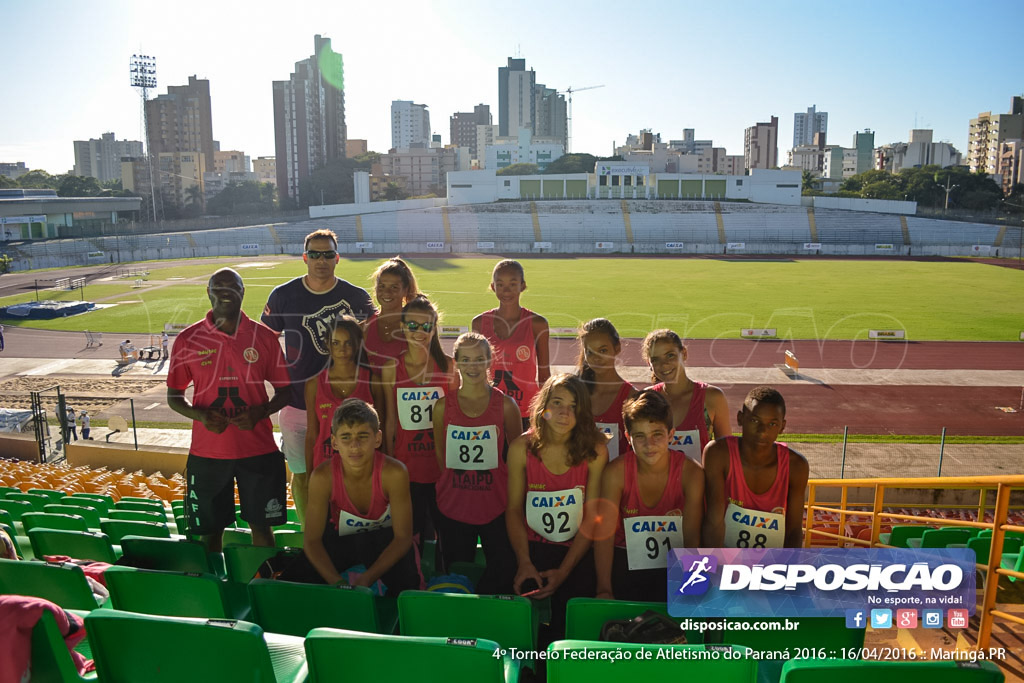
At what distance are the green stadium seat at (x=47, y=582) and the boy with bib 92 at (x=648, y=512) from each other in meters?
2.46

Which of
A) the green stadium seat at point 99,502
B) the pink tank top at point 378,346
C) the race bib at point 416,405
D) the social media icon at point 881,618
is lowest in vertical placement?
the green stadium seat at point 99,502

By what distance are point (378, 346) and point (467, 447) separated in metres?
1.09

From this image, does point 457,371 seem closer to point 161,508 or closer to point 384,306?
point 384,306

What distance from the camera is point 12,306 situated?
3147 centimetres

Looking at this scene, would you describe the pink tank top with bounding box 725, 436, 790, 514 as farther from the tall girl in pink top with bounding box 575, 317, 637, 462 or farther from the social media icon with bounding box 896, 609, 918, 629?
the tall girl in pink top with bounding box 575, 317, 637, 462

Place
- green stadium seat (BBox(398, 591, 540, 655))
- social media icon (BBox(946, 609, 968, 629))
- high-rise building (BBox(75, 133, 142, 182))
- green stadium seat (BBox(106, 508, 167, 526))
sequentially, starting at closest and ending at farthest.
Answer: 1. green stadium seat (BBox(398, 591, 540, 655))
2. social media icon (BBox(946, 609, 968, 629))
3. green stadium seat (BBox(106, 508, 167, 526))
4. high-rise building (BBox(75, 133, 142, 182))

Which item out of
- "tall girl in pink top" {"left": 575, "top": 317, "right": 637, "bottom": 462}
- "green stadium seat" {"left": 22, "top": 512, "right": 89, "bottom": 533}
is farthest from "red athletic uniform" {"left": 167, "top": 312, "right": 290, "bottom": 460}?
"tall girl in pink top" {"left": 575, "top": 317, "right": 637, "bottom": 462}

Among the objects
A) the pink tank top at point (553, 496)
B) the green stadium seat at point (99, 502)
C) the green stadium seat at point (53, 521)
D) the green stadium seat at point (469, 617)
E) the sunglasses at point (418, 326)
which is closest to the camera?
the green stadium seat at point (469, 617)

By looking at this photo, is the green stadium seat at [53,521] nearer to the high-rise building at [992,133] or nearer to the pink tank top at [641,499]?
the pink tank top at [641,499]

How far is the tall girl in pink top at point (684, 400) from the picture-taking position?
4.62 metres

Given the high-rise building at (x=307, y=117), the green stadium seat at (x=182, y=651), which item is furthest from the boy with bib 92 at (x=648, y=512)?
the high-rise building at (x=307, y=117)

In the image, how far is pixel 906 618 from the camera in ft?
10.5

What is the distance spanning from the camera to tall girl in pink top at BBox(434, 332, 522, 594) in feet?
14.3

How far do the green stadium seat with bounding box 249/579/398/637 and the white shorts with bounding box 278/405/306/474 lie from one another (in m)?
2.04
